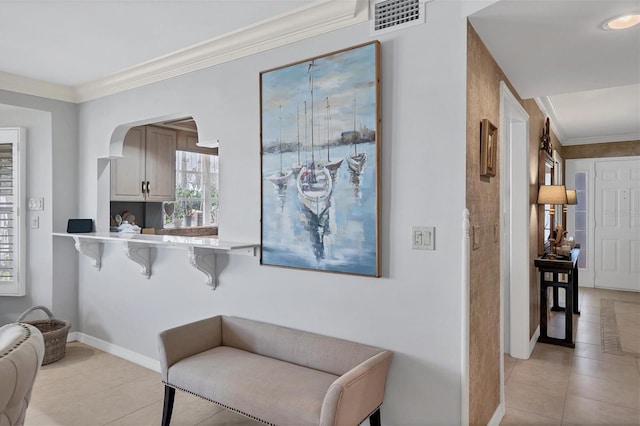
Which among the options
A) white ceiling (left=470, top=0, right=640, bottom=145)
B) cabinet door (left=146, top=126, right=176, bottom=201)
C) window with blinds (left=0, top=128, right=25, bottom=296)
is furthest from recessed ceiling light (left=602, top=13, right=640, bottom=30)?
window with blinds (left=0, top=128, right=25, bottom=296)

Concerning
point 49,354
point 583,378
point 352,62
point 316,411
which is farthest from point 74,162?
point 583,378

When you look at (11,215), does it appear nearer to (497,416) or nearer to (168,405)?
(168,405)

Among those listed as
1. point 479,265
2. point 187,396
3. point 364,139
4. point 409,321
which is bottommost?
point 187,396

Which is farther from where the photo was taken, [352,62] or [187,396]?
[187,396]

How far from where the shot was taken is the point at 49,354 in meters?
3.49

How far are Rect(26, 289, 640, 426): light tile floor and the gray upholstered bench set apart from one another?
41 centimetres

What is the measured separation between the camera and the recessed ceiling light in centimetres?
194

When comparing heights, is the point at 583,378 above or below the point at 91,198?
below

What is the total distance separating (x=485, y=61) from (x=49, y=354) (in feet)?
13.0

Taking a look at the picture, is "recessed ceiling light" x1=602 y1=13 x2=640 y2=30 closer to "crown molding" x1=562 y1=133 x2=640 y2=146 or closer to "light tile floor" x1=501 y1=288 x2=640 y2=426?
"light tile floor" x1=501 y1=288 x2=640 y2=426

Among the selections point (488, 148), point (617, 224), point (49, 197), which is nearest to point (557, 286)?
point (488, 148)

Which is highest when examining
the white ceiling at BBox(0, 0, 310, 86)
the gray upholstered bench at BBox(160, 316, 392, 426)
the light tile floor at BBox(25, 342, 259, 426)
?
the white ceiling at BBox(0, 0, 310, 86)

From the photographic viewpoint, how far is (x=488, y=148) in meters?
2.32

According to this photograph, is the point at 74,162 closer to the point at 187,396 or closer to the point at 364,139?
the point at 187,396
